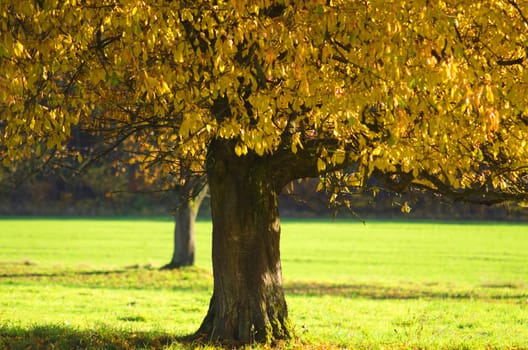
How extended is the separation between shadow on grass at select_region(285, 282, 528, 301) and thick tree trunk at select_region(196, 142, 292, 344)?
34.1 feet

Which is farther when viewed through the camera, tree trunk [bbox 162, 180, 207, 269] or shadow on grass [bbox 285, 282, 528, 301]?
tree trunk [bbox 162, 180, 207, 269]

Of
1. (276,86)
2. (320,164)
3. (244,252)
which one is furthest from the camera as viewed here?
(244,252)

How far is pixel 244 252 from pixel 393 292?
13.3 m

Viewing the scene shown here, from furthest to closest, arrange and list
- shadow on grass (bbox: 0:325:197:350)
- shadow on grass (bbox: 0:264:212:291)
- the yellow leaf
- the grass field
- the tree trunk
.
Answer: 1. the tree trunk
2. shadow on grass (bbox: 0:264:212:291)
3. the grass field
4. shadow on grass (bbox: 0:325:197:350)
5. the yellow leaf

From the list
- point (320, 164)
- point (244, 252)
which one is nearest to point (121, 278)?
point (244, 252)

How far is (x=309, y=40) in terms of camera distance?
7762 millimetres

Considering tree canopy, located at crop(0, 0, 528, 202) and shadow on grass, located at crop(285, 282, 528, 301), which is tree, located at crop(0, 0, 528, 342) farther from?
shadow on grass, located at crop(285, 282, 528, 301)

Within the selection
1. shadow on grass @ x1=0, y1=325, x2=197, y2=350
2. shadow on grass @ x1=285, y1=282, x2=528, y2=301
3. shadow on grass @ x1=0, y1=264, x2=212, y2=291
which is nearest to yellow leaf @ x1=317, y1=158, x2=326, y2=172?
shadow on grass @ x1=0, y1=325, x2=197, y2=350

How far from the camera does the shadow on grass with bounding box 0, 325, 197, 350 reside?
10.0 m

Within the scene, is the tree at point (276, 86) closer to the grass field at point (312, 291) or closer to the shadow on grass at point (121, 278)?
the grass field at point (312, 291)

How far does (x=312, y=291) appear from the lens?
21891 millimetres

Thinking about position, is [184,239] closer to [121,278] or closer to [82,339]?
[121,278]

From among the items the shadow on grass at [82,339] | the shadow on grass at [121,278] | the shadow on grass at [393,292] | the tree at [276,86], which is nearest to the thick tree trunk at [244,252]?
the tree at [276,86]

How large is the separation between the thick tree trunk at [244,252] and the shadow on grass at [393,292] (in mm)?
10404
